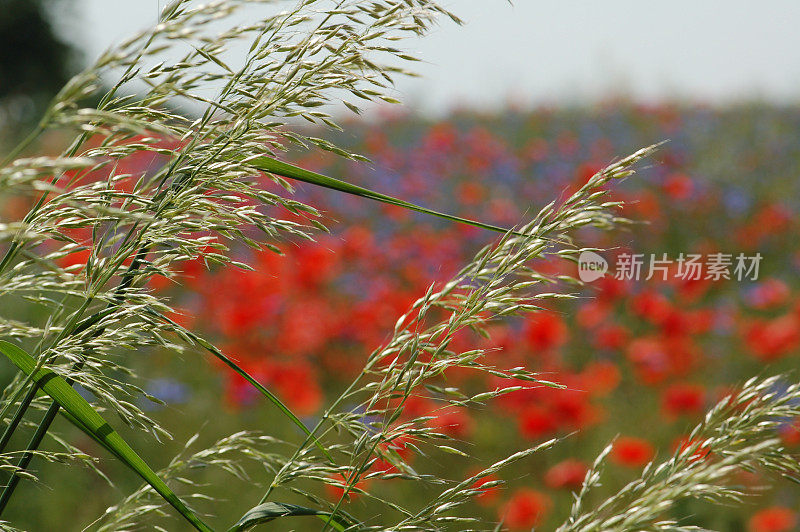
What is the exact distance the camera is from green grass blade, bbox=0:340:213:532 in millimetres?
779

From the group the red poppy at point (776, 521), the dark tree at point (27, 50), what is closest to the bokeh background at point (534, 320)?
the red poppy at point (776, 521)

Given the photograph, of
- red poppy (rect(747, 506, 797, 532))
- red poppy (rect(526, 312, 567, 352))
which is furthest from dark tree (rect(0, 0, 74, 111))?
red poppy (rect(747, 506, 797, 532))

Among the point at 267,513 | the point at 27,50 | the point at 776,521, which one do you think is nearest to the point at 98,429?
the point at 267,513

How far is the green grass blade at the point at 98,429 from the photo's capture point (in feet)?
2.56

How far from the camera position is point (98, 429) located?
2.63ft

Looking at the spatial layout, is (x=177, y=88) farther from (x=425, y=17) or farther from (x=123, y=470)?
(x=123, y=470)

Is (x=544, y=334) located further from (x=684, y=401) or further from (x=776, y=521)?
(x=776, y=521)

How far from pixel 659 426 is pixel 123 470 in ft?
5.78

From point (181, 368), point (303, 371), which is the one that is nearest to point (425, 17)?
point (303, 371)

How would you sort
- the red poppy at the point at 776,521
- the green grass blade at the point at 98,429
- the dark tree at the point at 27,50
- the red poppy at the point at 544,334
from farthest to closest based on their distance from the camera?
1. the dark tree at the point at 27,50
2. the red poppy at the point at 544,334
3. the red poppy at the point at 776,521
4. the green grass blade at the point at 98,429

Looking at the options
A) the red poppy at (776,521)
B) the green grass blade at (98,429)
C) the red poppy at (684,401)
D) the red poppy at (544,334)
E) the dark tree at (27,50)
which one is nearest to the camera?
the green grass blade at (98,429)

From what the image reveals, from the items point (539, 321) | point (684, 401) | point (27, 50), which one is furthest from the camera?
point (27, 50)

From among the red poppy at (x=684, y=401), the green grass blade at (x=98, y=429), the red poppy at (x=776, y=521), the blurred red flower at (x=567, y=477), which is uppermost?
the green grass blade at (x=98, y=429)

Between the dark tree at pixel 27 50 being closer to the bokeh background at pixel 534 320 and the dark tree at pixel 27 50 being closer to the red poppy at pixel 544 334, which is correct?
the bokeh background at pixel 534 320
